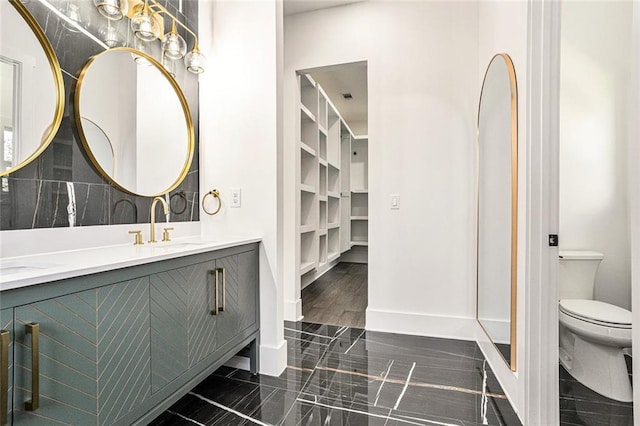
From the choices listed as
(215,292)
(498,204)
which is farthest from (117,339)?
(498,204)

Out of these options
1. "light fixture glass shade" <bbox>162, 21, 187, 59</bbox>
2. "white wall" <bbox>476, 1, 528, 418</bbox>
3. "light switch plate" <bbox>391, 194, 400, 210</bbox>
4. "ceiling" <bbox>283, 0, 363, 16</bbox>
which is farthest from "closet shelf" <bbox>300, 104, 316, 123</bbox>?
"white wall" <bbox>476, 1, 528, 418</bbox>

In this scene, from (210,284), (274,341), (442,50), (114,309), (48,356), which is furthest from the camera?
(442,50)

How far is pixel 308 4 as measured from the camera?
9.21 feet

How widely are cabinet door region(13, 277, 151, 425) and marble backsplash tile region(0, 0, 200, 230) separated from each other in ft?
1.60

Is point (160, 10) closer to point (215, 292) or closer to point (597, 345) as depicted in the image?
point (215, 292)

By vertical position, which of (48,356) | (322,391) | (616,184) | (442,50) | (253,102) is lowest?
(322,391)

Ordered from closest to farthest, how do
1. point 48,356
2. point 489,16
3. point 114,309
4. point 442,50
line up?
point 48,356 → point 114,309 → point 489,16 → point 442,50

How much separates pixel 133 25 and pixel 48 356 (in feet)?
4.84

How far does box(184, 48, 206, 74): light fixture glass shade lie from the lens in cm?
193

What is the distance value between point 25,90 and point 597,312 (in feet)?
9.48

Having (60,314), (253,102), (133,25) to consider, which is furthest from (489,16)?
(60,314)

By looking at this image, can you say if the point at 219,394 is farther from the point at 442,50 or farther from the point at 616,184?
the point at 616,184

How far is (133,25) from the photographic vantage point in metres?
1.57

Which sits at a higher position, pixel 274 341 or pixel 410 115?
pixel 410 115
